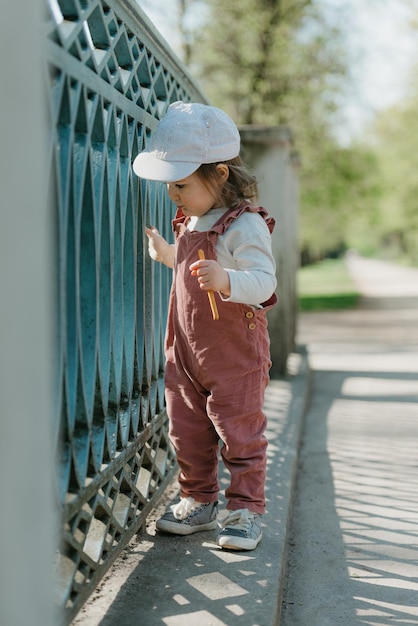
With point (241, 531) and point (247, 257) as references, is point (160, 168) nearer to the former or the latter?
point (247, 257)

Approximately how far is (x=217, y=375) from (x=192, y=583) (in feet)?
2.21

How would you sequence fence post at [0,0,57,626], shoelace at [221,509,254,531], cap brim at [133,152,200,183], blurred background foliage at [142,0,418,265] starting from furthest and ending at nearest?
blurred background foliage at [142,0,418,265], shoelace at [221,509,254,531], cap brim at [133,152,200,183], fence post at [0,0,57,626]

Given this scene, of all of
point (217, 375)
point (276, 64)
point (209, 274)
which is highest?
point (276, 64)

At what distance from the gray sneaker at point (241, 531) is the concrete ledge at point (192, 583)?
0.03 metres

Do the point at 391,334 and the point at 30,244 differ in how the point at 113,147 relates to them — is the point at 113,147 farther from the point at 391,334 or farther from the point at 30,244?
the point at 391,334

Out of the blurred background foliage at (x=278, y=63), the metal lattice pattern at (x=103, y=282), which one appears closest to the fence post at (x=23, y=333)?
the metal lattice pattern at (x=103, y=282)

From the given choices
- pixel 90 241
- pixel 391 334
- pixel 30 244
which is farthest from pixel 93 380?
pixel 391 334

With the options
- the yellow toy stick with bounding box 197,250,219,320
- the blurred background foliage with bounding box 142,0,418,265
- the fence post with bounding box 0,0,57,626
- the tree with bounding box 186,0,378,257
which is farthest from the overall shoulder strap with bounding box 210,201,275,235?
the tree with bounding box 186,0,378,257

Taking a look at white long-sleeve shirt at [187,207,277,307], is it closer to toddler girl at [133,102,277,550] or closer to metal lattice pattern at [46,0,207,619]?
toddler girl at [133,102,277,550]

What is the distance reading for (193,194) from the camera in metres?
3.06

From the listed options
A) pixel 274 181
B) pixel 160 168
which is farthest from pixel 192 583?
pixel 274 181

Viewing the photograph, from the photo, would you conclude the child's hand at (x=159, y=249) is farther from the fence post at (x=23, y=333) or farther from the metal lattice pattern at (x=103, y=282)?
the fence post at (x=23, y=333)

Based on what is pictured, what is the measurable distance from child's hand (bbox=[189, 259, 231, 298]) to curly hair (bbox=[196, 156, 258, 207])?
1.28 feet

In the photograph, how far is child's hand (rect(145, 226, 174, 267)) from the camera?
327 cm
